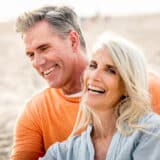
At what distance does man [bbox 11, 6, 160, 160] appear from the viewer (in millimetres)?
3732

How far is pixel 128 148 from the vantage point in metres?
3.11

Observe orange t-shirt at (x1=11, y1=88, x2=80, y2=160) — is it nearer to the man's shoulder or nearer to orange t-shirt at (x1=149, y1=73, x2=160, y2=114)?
the man's shoulder

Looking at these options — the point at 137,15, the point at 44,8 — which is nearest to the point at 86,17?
the point at 137,15

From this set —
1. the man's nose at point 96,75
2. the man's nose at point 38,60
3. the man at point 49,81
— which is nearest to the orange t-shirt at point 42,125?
the man at point 49,81

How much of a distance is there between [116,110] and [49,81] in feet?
2.00

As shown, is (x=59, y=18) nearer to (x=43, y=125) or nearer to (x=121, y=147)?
(x=43, y=125)

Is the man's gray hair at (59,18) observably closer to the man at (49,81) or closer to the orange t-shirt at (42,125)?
the man at (49,81)

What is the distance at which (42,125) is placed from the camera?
3746 mm

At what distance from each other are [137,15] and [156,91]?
2843 centimetres

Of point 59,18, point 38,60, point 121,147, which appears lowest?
point 121,147

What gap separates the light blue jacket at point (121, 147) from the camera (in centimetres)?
306

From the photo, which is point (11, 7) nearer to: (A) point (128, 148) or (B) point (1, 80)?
(B) point (1, 80)

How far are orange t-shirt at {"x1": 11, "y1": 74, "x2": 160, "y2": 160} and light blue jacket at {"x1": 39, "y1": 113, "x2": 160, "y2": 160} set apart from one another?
1.18ft

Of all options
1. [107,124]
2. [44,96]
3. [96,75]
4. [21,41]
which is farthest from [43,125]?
[21,41]
